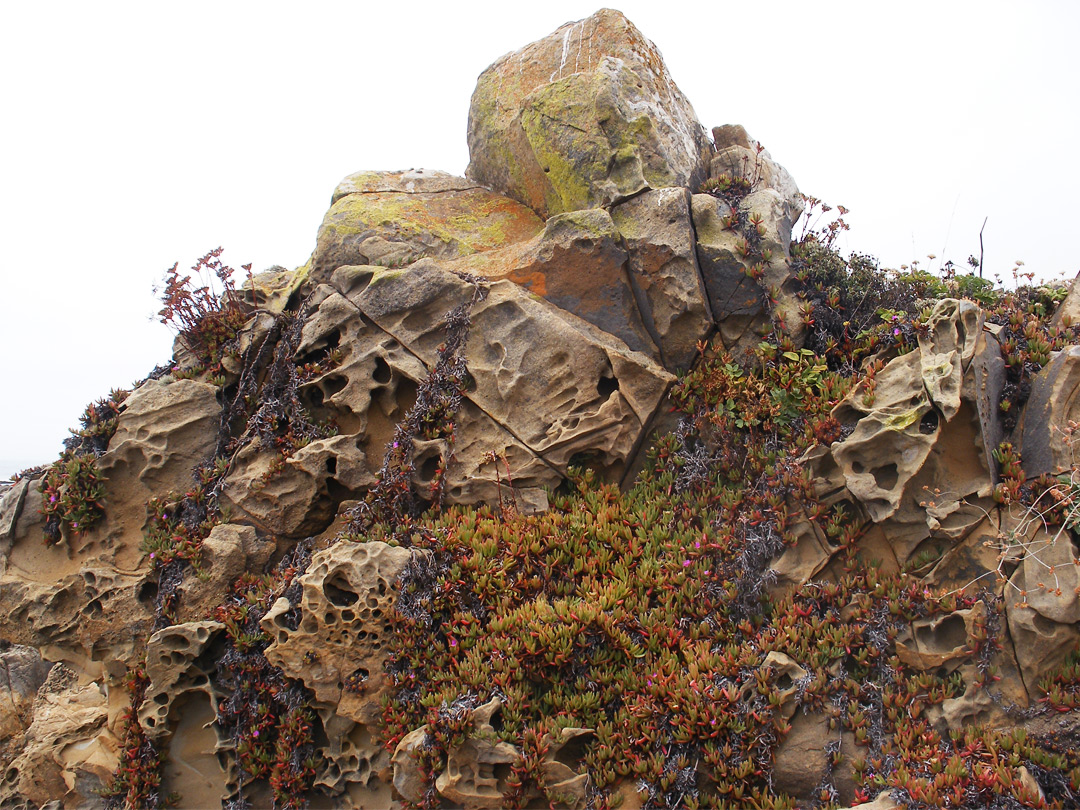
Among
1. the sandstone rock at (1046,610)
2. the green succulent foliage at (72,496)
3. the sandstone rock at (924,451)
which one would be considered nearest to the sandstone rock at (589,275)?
the sandstone rock at (924,451)

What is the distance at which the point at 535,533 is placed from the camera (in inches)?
286

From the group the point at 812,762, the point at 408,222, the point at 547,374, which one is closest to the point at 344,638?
the point at 547,374

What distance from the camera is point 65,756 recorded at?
744 cm

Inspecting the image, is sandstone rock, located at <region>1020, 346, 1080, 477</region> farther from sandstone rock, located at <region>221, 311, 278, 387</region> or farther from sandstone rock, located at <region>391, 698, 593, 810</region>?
sandstone rock, located at <region>221, 311, 278, 387</region>

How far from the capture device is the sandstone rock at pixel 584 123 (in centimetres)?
935

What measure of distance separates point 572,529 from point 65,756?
612 centimetres

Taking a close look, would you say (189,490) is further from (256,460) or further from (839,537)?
(839,537)

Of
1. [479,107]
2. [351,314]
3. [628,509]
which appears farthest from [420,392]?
[479,107]

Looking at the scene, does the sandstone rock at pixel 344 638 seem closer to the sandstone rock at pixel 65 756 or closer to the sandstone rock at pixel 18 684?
the sandstone rock at pixel 65 756

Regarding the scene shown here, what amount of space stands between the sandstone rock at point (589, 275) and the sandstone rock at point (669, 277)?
0.48ft

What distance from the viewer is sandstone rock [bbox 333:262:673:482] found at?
8070mm

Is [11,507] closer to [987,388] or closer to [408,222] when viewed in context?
[408,222]

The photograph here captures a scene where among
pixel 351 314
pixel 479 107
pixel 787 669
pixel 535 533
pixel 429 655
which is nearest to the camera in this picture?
pixel 787 669

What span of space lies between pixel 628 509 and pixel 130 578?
5965 mm
